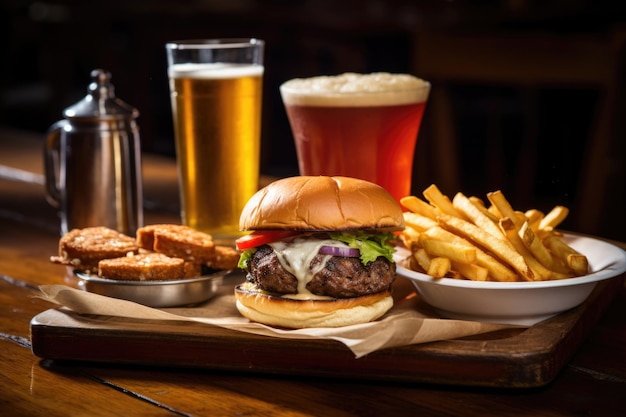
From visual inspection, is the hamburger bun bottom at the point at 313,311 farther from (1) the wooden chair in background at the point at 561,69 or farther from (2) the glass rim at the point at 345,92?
(1) the wooden chair in background at the point at 561,69

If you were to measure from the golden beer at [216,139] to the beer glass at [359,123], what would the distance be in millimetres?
115

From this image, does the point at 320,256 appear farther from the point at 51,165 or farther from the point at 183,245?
the point at 51,165

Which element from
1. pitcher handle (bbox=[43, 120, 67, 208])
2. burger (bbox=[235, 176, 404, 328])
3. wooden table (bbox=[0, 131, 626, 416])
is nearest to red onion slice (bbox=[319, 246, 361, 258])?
burger (bbox=[235, 176, 404, 328])

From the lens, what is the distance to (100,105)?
2.32 m

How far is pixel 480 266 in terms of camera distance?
1.67m

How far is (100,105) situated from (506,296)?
1191 millimetres

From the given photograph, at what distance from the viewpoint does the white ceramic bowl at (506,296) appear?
1.62 metres

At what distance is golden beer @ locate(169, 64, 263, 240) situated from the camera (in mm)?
2199

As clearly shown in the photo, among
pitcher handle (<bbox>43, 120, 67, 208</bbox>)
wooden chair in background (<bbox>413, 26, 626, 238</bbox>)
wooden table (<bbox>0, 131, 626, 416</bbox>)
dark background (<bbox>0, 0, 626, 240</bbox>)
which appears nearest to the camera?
wooden table (<bbox>0, 131, 626, 416</bbox>)

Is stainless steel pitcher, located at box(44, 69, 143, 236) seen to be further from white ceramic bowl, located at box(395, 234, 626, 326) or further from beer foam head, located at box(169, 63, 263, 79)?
white ceramic bowl, located at box(395, 234, 626, 326)

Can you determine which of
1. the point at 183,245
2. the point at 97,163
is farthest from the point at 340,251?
the point at 97,163

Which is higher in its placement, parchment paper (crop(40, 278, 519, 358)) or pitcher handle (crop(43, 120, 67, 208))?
pitcher handle (crop(43, 120, 67, 208))

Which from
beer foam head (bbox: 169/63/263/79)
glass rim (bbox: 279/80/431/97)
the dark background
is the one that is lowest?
the dark background

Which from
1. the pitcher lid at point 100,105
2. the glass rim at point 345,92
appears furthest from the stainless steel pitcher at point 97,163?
the glass rim at point 345,92
